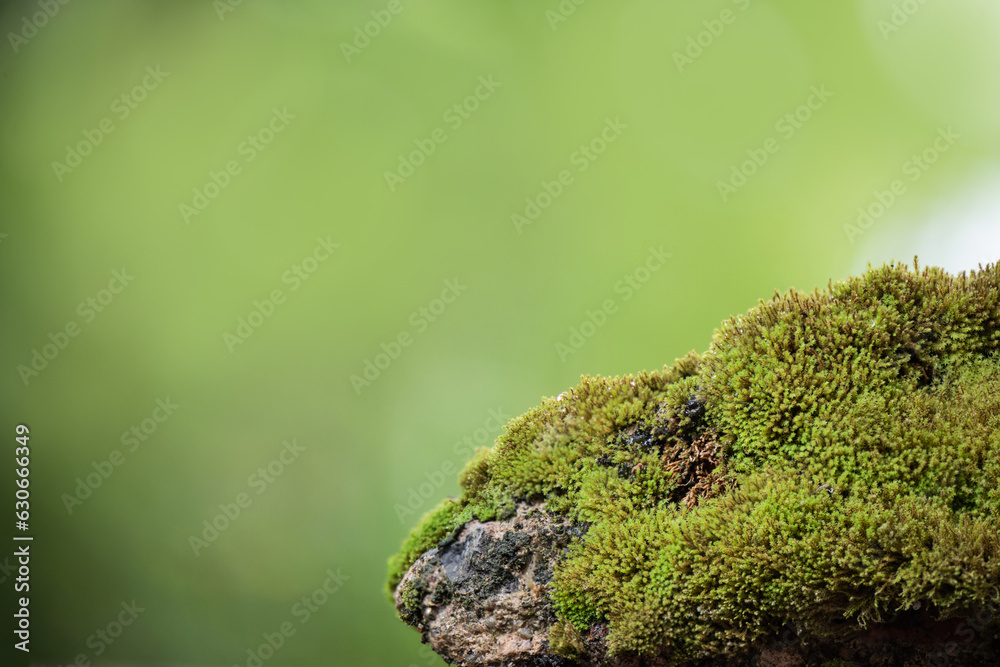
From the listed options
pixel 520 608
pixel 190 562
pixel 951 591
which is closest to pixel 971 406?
pixel 951 591

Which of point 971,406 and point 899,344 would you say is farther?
point 899,344

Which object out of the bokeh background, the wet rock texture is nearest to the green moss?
the wet rock texture

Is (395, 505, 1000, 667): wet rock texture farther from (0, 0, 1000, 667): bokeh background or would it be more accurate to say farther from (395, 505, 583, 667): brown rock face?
(0, 0, 1000, 667): bokeh background

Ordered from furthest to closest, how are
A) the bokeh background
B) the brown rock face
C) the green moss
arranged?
the bokeh background < the brown rock face < the green moss

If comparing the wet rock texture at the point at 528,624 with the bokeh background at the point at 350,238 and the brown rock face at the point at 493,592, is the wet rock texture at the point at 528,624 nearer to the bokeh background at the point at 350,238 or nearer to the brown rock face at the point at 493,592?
the brown rock face at the point at 493,592

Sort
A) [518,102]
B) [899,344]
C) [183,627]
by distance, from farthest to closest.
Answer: [518,102]
[183,627]
[899,344]

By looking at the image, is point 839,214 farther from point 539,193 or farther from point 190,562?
point 190,562
